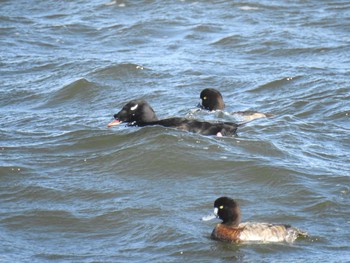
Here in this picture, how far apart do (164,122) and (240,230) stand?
4.77m

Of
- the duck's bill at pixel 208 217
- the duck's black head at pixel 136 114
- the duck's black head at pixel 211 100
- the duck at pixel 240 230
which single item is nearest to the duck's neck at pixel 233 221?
the duck at pixel 240 230

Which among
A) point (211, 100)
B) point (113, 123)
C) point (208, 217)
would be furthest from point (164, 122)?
point (208, 217)

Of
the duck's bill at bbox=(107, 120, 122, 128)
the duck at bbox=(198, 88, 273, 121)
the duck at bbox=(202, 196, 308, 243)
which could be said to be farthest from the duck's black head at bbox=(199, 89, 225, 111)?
the duck at bbox=(202, 196, 308, 243)

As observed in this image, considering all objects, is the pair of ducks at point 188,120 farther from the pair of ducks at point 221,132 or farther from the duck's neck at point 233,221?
the duck's neck at point 233,221

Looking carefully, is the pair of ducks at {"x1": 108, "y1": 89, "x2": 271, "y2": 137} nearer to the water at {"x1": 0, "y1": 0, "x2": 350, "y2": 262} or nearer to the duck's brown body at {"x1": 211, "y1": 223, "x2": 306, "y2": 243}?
the water at {"x1": 0, "y1": 0, "x2": 350, "y2": 262}

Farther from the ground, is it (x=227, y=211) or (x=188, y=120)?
(x=227, y=211)

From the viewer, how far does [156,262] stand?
408 inches

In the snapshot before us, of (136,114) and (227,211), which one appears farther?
(136,114)

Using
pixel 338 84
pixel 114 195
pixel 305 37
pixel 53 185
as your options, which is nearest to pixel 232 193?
pixel 114 195

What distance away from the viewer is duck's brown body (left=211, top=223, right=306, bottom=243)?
10.8 metres

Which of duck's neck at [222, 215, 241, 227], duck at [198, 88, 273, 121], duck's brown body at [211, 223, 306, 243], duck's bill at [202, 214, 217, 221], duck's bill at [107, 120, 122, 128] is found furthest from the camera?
duck at [198, 88, 273, 121]

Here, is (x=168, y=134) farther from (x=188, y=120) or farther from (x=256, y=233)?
(x=256, y=233)

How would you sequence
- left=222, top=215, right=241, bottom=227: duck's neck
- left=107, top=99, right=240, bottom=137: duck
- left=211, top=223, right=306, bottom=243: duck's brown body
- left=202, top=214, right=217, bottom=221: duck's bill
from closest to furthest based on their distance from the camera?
left=211, top=223, right=306, bottom=243: duck's brown body, left=222, top=215, right=241, bottom=227: duck's neck, left=202, top=214, right=217, bottom=221: duck's bill, left=107, top=99, right=240, bottom=137: duck

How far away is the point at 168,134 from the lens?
Answer: 15.1 m
